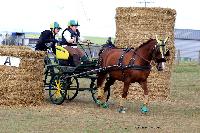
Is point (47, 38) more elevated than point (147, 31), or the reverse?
point (147, 31)

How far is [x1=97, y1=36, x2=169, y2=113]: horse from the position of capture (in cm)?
1628

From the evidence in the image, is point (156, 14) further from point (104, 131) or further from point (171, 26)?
point (104, 131)

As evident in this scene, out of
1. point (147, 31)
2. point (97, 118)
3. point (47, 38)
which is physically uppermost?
point (147, 31)

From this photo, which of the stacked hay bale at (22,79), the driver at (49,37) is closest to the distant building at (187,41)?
the driver at (49,37)

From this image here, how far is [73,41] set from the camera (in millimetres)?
17953

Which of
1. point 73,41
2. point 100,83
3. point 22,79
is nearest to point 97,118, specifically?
point 22,79

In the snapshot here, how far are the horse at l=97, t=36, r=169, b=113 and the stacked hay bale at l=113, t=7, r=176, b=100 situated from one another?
2917 millimetres

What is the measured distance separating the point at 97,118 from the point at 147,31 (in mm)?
6288

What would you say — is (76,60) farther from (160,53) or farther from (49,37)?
(160,53)

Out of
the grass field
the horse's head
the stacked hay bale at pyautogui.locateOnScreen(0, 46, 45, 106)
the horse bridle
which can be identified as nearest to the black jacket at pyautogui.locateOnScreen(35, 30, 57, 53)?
the stacked hay bale at pyautogui.locateOnScreen(0, 46, 45, 106)

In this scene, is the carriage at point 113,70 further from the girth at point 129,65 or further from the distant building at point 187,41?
the distant building at point 187,41

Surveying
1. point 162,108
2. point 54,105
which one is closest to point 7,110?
point 54,105

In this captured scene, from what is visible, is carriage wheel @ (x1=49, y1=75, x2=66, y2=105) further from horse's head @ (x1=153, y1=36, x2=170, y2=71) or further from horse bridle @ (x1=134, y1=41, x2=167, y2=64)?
horse's head @ (x1=153, y1=36, x2=170, y2=71)

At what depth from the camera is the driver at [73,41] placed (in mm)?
17812
